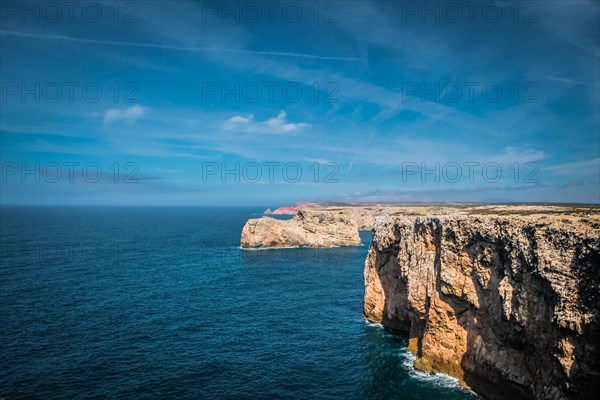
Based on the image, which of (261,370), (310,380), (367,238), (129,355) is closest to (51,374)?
(129,355)

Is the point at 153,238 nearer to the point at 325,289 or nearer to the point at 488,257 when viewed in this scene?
the point at 325,289

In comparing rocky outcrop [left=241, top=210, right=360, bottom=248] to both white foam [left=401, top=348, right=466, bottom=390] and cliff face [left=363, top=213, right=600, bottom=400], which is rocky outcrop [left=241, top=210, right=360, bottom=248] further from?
white foam [left=401, top=348, right=466, bottom=390]

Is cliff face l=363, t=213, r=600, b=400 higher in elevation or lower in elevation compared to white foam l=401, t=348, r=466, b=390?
higher

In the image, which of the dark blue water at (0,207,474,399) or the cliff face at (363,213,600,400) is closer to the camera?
the cliff face at (363,213,600,400)

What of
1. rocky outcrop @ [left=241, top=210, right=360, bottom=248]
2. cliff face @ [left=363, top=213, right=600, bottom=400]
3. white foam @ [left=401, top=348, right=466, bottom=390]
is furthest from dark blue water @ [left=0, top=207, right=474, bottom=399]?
rocky outcrop @ [left=241, top=210, right=360, bottom=248]

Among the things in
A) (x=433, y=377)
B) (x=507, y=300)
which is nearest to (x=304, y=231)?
(x=433, y=377)
